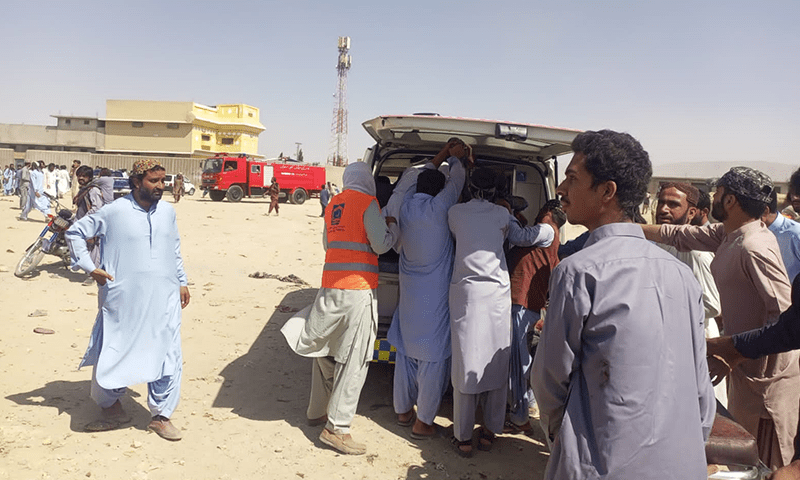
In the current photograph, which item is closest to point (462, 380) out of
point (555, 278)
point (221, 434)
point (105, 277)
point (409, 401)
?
point (409, 401)

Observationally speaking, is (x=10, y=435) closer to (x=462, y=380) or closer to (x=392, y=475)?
(x=392, y=475)

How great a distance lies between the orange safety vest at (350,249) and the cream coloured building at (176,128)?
46.0m

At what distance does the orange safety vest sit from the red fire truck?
2526 centimetres

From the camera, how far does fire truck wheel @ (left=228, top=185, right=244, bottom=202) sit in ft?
90.6

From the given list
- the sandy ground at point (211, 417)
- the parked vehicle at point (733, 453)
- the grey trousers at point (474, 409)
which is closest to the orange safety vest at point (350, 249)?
the grey trousers at point (474, 409)

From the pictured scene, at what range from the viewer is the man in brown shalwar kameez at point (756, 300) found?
99.0 inches

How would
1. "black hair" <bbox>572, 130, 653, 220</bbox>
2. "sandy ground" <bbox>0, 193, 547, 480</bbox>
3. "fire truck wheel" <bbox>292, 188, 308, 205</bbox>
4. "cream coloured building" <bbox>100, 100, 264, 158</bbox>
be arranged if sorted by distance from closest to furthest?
1. "black hair" <bbox>572, 130, 653, 220</bbox>
2. "sandy ground" <bbox>0, 193, 547, 480</bbox>
3. "fire truck wheel" <bbox>292, 188, 308, 205</bbox>
4. "cream coloured building" <bbox>100, 100, 264, 158</bbox>

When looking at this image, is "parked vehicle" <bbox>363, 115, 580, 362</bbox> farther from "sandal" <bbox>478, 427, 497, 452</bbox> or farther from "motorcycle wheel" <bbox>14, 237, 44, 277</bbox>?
"motorcycle wheel" <bbox>14, 237, 44, 277</bbox>

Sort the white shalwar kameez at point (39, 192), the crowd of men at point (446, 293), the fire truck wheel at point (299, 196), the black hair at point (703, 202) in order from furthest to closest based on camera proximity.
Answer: the fire truck wheel at point (299, 196), the white shalwar kameez at point (39, 192), the black hair at point (703, 202), the crowd of men at point (446, 293)

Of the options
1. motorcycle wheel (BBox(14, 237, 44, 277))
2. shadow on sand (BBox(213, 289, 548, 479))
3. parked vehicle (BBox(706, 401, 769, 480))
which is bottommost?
shadow on sand (BBox(213, 289, 548, 479))

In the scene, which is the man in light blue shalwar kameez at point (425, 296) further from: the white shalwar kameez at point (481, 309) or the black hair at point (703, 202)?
the black hair at point (703, 202)

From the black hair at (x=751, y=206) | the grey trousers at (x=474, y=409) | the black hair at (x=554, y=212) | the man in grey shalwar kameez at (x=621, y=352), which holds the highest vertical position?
the black hair at (x=751, y=206)

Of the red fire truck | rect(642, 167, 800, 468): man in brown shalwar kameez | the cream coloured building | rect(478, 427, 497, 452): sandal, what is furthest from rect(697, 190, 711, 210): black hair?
the cream coloured building

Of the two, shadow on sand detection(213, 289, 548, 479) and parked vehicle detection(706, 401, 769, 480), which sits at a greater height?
parked vehicle detection(706, 401, 769, 480)
